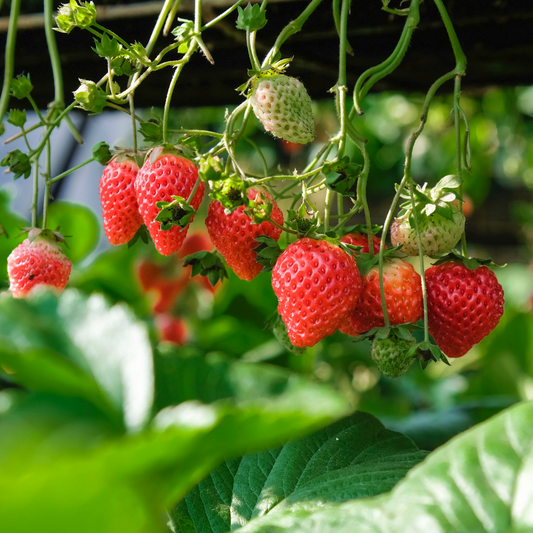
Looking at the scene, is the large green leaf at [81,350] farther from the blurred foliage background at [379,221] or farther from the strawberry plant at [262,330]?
the blurred foliage background at [379,221]

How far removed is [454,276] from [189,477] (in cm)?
35

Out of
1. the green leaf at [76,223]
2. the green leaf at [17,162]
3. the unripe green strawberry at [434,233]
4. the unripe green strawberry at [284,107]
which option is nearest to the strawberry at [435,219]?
the unripe green strawberry at [434,233]

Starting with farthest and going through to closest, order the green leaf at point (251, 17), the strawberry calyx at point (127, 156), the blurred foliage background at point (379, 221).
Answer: the blurred foliage background at point (379, 221) < the strawberry calyx at point (127, 156) < the green leaf at point (251, 17)

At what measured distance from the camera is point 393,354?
19.2 inches

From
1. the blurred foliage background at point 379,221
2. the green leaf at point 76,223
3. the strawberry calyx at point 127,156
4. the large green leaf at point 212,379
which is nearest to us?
the large green leaf at point 212,379

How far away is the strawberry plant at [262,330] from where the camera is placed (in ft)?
0.81

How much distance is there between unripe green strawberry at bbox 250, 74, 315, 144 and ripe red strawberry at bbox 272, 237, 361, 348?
85 mm

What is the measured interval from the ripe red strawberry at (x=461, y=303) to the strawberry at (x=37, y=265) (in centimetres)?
32

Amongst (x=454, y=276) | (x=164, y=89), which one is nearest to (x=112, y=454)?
(x=454, y=276)

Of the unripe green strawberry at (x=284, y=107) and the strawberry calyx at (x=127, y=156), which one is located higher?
the unripe green strawberry at (x=284, y=107)

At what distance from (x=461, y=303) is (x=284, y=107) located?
0.23m

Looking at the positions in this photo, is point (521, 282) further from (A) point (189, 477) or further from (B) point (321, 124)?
(A) point (189, 477)

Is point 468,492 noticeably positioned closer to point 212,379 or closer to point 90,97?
point 212,379

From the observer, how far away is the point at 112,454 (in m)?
0.21
